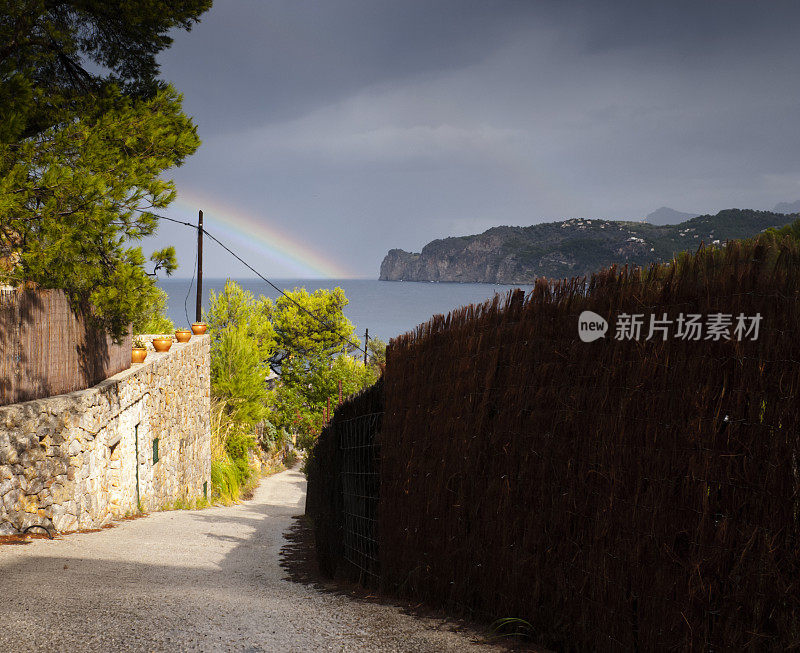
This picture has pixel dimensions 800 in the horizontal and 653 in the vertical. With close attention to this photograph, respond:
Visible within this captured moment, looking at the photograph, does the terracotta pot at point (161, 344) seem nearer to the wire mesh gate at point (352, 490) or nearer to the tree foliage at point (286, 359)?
the tree foliage at point (286, 359)

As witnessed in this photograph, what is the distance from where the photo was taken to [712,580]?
270 cm

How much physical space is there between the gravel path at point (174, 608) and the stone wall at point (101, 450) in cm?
86

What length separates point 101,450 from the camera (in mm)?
9078

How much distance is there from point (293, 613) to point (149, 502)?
8412 mm

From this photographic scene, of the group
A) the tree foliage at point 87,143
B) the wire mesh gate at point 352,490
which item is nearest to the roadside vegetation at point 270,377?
the wire mesh gate at point 352,490

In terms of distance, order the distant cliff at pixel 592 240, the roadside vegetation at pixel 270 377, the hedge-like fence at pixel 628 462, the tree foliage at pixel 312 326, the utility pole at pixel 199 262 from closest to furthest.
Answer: the hedge-like fence at pixel 628 462 → the roadside vegetation at pixel 270 377 → the utility pole at pixel 199 262 → the distant cliff at pixel 592 240 → the tree foliage at pixel 312 326

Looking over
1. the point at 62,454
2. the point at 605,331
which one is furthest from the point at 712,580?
the point at 62,454

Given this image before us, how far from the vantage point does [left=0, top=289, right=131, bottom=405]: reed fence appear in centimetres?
765

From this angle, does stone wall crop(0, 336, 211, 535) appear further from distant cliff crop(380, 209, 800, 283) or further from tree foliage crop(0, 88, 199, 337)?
distant cliff crop(380, 209, 800, 283)

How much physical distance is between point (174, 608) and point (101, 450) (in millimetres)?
5704

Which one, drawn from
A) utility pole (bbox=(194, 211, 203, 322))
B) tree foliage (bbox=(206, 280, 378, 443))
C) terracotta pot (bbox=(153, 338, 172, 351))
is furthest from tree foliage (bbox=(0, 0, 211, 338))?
utility pole (bbox=(194, 211, 203, 322))

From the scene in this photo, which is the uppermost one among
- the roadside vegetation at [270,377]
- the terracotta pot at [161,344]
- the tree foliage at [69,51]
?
the tree foliage at [69,51]

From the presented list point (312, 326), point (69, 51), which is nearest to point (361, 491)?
point (69, 51)

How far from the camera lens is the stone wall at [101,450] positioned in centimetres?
758
